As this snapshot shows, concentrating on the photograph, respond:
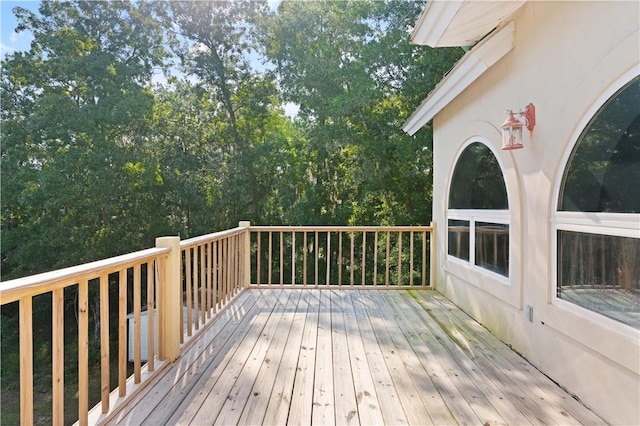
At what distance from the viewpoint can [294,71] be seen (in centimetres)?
1137

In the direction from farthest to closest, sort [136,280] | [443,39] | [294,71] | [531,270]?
[294,71] < [443,39] < [531,270] < [136,280]

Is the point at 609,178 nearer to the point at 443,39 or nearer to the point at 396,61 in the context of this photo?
the point at 443,39

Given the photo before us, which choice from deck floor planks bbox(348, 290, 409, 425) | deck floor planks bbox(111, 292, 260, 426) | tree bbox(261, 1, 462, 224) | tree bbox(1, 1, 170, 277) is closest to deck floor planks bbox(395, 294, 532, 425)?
deck floor planks bbox(348, 290, 409, 425)

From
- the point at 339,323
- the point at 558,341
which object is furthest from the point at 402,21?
the point at 558,341

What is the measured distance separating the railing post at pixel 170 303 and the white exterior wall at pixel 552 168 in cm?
258

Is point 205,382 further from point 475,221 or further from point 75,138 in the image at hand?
point 75,138

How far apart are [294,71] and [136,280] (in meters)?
10.1

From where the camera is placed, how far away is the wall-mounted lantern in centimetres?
280

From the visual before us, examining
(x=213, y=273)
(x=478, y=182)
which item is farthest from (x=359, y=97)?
(x=213, y=273)

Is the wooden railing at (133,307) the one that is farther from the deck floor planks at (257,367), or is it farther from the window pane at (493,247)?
the window pane at (493,247)

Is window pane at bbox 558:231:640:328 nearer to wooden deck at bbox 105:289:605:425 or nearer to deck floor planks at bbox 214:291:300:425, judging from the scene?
wooden deck at bbox 105:289:605:425

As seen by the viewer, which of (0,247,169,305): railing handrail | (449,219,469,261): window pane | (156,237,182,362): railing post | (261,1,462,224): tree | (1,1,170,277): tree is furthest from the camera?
(1,1,170,277): tree

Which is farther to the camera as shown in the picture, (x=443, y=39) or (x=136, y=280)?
(x=443, y=39)

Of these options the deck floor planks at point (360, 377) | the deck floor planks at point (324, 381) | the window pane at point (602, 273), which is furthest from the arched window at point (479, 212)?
the deck floor planks at point (324, 381)
